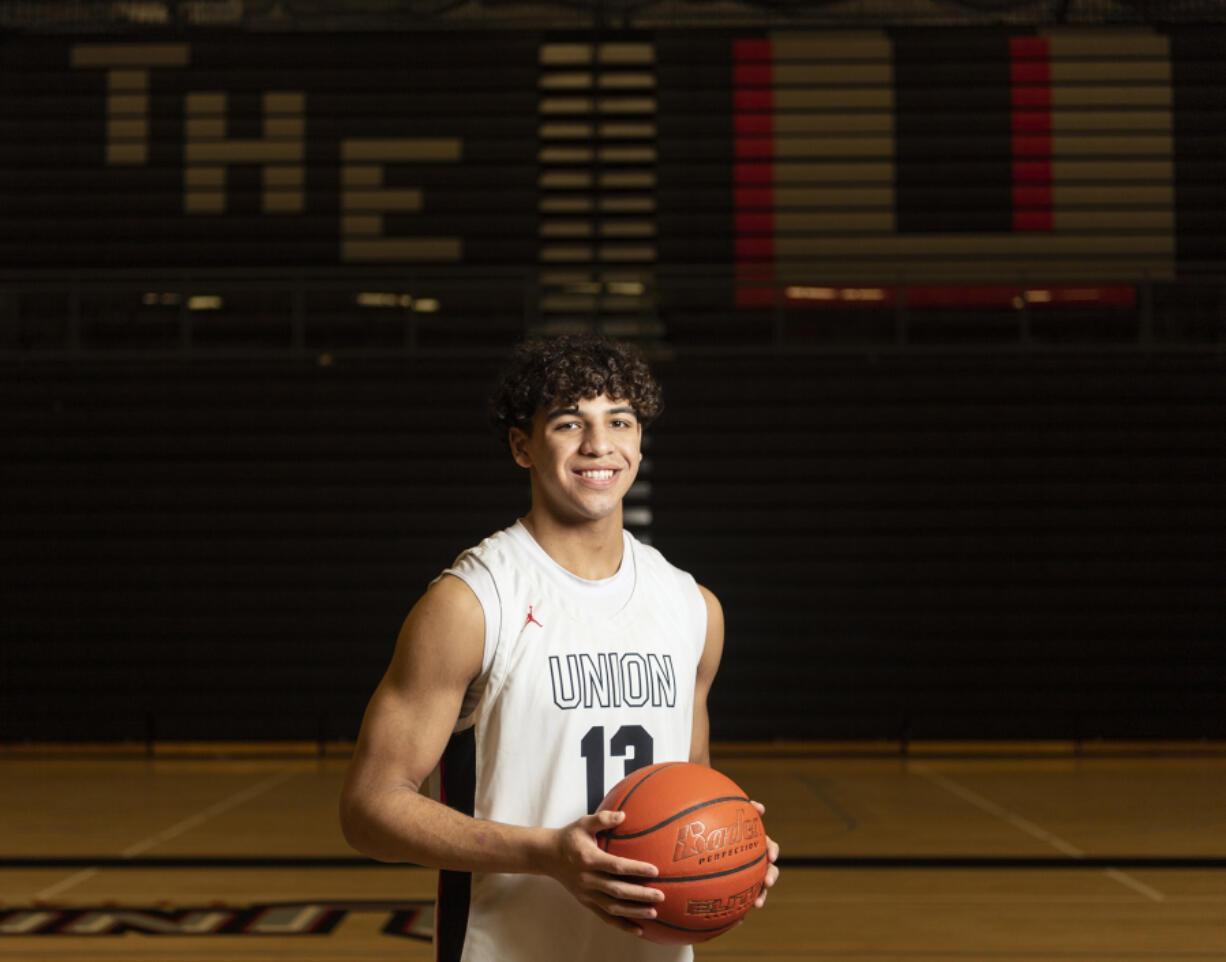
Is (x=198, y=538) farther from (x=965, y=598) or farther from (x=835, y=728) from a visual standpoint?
(x=965, y=598)

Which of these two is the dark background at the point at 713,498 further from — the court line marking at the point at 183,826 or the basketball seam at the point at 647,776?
the basketball seam at the point at 647,776

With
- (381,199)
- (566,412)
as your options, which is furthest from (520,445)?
(381,199)

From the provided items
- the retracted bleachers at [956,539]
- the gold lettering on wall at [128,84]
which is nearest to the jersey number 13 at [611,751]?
the retracted bleachers at [956,539]

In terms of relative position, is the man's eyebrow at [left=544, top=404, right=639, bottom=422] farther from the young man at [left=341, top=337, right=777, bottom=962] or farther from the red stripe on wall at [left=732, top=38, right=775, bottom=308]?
the red stripe on wall at [left=732, top=38, right=775, bottom=308]

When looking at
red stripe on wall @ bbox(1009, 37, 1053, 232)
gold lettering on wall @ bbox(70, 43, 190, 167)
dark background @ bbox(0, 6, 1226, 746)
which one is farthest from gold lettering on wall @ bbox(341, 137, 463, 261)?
red stripe on wall @ bbox(1009, 37, 1053, 232)

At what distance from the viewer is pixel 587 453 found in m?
1.61

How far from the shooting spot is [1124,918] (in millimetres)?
4281

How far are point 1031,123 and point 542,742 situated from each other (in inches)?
356

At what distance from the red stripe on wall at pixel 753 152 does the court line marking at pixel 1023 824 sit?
13.1 feet

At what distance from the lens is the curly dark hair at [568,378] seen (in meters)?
1.62

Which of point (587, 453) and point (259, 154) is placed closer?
point (587, 453)

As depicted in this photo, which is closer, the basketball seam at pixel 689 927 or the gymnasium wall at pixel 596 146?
the basketball seam at pixel 689 927

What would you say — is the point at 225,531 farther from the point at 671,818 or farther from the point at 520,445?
the point at 671,818

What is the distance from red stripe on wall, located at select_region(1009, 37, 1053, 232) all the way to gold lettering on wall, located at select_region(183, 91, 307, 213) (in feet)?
17.9
